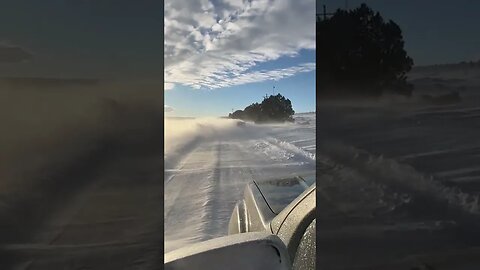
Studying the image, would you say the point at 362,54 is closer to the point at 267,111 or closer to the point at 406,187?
the point at 406,187

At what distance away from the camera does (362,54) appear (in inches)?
52.6

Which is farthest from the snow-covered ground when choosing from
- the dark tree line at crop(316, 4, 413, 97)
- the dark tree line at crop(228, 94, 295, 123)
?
the dark tree line at crop(316, 4, 413, 97)

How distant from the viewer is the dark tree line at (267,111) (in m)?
1.83

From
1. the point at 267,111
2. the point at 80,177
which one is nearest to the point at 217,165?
the point at 267,111

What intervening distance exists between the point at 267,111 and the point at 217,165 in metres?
0.41

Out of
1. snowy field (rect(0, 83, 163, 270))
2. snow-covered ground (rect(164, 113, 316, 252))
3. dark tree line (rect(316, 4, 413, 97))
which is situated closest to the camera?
snowy field (rect(0, 83, 163, 270))

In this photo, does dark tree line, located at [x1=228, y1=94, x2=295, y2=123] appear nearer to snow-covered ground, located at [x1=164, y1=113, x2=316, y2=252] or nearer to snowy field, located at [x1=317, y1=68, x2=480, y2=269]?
snow-covered ground, located at [x1=164, y1=113, x2=316, y2=252]

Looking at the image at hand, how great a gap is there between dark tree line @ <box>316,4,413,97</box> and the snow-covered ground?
34 centimetres

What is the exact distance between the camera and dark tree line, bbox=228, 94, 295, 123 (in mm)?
1828

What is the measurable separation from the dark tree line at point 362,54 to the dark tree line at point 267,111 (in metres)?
0.50

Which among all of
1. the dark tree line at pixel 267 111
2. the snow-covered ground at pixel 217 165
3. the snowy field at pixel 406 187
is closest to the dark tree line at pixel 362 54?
the snowy field at pixel 406 187

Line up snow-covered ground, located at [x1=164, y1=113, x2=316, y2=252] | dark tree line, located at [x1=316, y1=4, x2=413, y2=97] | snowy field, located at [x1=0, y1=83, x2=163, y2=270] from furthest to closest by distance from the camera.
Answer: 1. snow-covered ground, located at [x1=164, y1=113, x2=316, y2=252]
2. dark tree line, located at [x1=316, y1=4, x2=413, y2=97]
3. snowy field, located at [x1=0, y1=83, x2=163, y2=270]

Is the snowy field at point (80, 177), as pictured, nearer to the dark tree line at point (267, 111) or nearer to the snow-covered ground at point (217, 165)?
the snow-covered ground at point (217, 165)

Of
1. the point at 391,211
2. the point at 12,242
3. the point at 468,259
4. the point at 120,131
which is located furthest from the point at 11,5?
the point at 468,259
